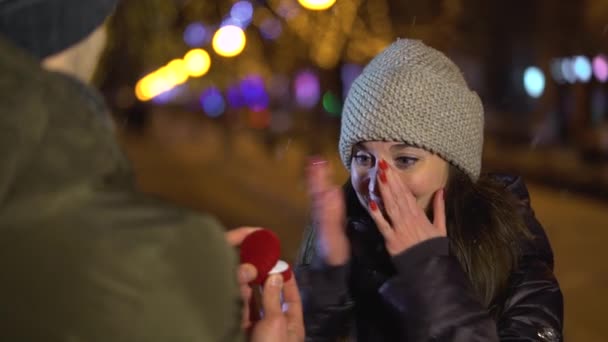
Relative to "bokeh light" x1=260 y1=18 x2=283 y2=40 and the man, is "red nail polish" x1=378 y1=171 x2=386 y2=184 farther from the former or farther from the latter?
"bokeh light" x1=260 y1=18 x2=283 y2=40

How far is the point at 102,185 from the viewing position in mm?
932

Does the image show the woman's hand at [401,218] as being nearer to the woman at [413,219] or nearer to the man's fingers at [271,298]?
the woman at [413,219]

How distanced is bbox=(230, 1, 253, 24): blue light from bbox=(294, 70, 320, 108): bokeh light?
16060mm

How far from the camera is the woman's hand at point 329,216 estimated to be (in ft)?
7.41

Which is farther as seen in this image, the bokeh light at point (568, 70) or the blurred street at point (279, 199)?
the bokeh light at point (568, 70)

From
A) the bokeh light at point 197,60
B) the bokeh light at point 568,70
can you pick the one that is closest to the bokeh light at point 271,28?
the bokeh light at point 197,60

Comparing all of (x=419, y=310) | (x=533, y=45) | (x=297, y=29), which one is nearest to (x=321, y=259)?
(x=419, y=310)

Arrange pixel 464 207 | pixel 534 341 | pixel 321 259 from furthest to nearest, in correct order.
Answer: pixel 464 207, pixel 321 259, pixel 534 341

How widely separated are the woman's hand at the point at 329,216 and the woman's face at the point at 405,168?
14 centimetres

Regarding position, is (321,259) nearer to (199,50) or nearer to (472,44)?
(199,50)

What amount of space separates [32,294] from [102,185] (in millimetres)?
166

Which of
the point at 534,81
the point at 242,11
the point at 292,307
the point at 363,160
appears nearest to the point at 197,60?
the point at 242,11

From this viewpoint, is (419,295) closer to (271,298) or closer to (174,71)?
(271,298)

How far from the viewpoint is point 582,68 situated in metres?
18.5
